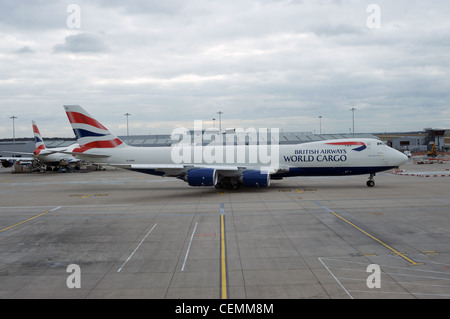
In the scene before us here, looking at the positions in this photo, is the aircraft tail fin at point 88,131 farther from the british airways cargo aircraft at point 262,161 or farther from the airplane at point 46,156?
the airplane at point 46,156

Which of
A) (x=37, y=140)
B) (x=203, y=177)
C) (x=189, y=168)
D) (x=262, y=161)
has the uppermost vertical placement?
(x=37, y=140)

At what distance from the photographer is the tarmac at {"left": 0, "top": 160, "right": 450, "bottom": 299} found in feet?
34.4

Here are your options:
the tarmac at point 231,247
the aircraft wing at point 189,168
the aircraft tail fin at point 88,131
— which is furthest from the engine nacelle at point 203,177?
the aircraft tail fin at point 88,131

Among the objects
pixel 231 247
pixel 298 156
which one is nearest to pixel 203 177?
pixel 298 156

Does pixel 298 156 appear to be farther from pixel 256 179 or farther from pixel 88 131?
pixel 88 131

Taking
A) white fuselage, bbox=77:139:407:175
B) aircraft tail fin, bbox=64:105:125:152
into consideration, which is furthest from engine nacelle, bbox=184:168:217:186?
aircraft tail fin, bbox=64:105:125:152

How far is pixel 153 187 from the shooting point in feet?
124

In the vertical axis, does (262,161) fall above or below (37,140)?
below

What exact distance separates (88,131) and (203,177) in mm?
13706

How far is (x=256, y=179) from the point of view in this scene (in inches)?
1201

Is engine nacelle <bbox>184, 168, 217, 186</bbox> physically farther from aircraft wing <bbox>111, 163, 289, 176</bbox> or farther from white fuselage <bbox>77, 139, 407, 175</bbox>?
white fuselage <bbox>77, 139, 407, 175</bbox>

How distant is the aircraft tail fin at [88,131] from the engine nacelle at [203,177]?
1083 cm

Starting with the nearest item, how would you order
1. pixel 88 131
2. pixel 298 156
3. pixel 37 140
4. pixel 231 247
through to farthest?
pixel 231 247
pixel 298 156
pixel 88 131
pixel 37 140
